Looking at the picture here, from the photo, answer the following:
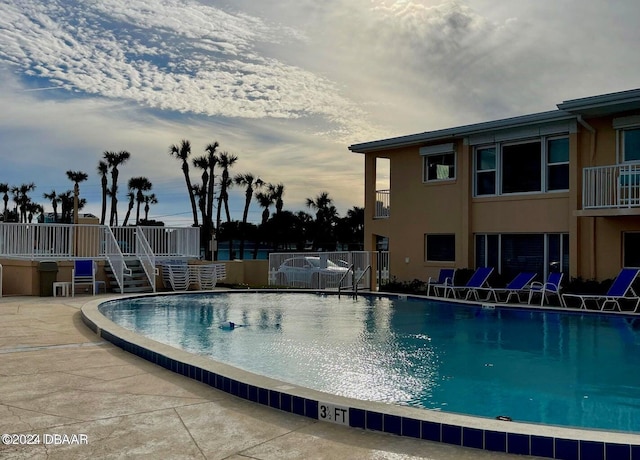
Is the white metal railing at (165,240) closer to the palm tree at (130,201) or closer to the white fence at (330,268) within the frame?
the white fence at (330,268)

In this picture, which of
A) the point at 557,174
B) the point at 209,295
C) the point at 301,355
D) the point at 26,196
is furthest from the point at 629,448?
the point at 26,196

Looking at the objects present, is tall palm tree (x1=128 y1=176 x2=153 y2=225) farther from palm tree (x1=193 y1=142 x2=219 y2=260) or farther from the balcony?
the balcony

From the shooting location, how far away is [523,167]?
16.6m

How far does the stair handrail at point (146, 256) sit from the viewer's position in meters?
18.2

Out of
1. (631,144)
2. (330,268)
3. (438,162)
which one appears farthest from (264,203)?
(631,144)

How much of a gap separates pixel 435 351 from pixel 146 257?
12.5 m

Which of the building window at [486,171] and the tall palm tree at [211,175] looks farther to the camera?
the tall palm tree at [211,175]

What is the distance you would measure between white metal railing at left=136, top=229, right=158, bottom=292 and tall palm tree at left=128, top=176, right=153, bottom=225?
46.2 meters

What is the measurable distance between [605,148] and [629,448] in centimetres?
1268

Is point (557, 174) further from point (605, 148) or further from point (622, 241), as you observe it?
point (622, 241)

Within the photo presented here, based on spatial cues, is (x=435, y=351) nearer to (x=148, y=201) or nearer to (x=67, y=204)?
(x=148, y=201)

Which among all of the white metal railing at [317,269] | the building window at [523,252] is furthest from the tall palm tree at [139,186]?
the building window at [523,252]

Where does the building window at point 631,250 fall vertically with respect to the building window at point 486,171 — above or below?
below

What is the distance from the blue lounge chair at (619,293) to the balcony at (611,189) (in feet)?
4.78
